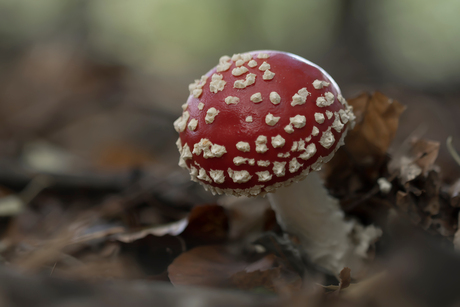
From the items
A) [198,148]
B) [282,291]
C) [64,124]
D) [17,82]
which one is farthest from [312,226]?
[17,82]

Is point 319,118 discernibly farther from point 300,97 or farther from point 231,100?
point 231,100

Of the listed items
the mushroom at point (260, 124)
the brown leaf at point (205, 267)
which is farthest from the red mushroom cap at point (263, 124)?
the brown leaf at point (205, 267)

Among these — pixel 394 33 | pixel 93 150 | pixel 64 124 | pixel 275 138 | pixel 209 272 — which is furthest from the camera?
pixel 394 33

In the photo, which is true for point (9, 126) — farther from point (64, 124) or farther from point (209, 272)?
point (209, 272)

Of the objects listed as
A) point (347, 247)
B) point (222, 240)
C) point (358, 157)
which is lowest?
point (222, 240)

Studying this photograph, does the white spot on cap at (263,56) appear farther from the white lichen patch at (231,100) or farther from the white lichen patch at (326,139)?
the white lichen patch at (326,139)

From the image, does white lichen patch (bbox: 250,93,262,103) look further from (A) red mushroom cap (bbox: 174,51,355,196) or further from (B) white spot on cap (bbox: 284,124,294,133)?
(B) white spot on cap (bbox: 284,124,294,133)

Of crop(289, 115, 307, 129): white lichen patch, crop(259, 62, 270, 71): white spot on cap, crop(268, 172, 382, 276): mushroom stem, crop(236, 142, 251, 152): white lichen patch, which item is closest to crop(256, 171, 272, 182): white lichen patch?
crop(236, 142, 251, 152): white lichen patch
